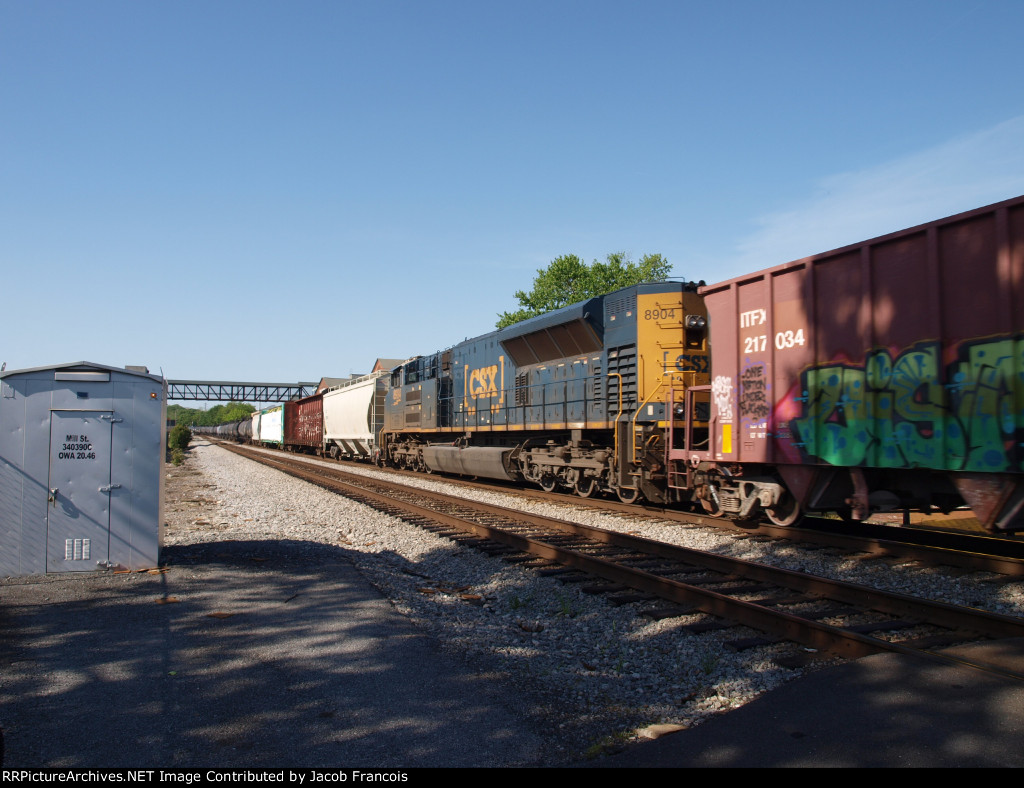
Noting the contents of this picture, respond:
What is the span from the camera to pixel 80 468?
6.96 meters

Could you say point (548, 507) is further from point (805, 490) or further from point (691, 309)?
point (805, 490)

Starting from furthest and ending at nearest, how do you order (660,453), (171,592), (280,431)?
(280,431)
(660,453)
(171,592)

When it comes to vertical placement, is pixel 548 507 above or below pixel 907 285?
below

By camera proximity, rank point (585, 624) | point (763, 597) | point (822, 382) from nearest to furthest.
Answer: point (585, 624) → point (763, 597) → point (822, 382)

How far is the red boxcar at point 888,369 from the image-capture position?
237 inches

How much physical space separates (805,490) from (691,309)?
16.0 feet

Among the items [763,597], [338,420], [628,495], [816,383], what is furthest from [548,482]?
[338,420]

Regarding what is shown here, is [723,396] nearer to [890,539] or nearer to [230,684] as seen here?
[890,539]

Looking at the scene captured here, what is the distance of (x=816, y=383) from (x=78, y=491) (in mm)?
7997

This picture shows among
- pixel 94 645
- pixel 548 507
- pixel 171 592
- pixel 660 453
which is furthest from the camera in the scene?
pixel 548 507

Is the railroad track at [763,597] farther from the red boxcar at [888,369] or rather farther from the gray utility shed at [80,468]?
the gray utility shed at [80,468]

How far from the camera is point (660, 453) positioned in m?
11.7

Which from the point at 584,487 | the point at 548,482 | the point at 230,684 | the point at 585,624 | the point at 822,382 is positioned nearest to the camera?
the point at 230,684

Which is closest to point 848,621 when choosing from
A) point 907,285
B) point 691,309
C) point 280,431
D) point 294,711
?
Result: point 907,285
